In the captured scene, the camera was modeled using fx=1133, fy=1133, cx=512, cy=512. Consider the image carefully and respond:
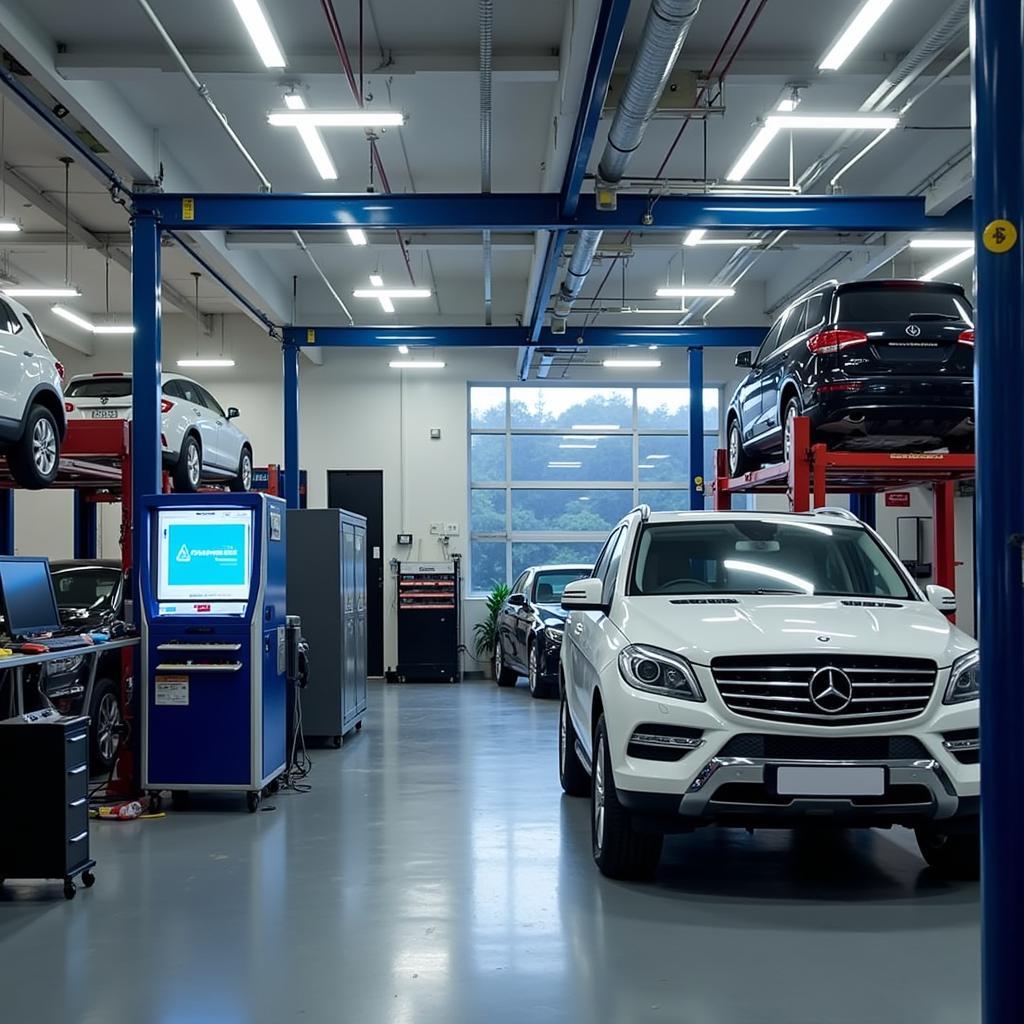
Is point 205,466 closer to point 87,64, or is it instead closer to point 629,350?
point 87,64

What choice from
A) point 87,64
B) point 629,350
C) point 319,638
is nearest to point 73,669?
point 319,638

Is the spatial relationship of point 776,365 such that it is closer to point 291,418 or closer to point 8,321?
point 8,321

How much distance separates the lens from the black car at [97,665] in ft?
24.4

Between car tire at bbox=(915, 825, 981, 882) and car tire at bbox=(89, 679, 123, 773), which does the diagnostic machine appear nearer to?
car tire at bbox=(89, 679, 123, 773)

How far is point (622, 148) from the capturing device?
8375 millimetres

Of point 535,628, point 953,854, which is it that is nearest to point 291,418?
point 535,628

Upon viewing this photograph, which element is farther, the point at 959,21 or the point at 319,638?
the point at 319,638

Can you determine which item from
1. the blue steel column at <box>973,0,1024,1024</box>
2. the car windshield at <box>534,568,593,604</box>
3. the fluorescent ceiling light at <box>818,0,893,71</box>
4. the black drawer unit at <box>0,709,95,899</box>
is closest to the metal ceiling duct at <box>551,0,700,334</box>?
the fluorescent ceiling light at <box>818,0,893,71</box>

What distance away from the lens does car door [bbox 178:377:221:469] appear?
37.9 ft

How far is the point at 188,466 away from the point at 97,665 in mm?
4476

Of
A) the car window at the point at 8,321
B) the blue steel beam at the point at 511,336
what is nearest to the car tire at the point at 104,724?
the car window at the point at 8,321

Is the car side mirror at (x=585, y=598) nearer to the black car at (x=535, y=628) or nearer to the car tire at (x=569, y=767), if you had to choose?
the car tire at (x=569, y=767)

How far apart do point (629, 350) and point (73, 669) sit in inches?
497

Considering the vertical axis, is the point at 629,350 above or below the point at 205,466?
above
